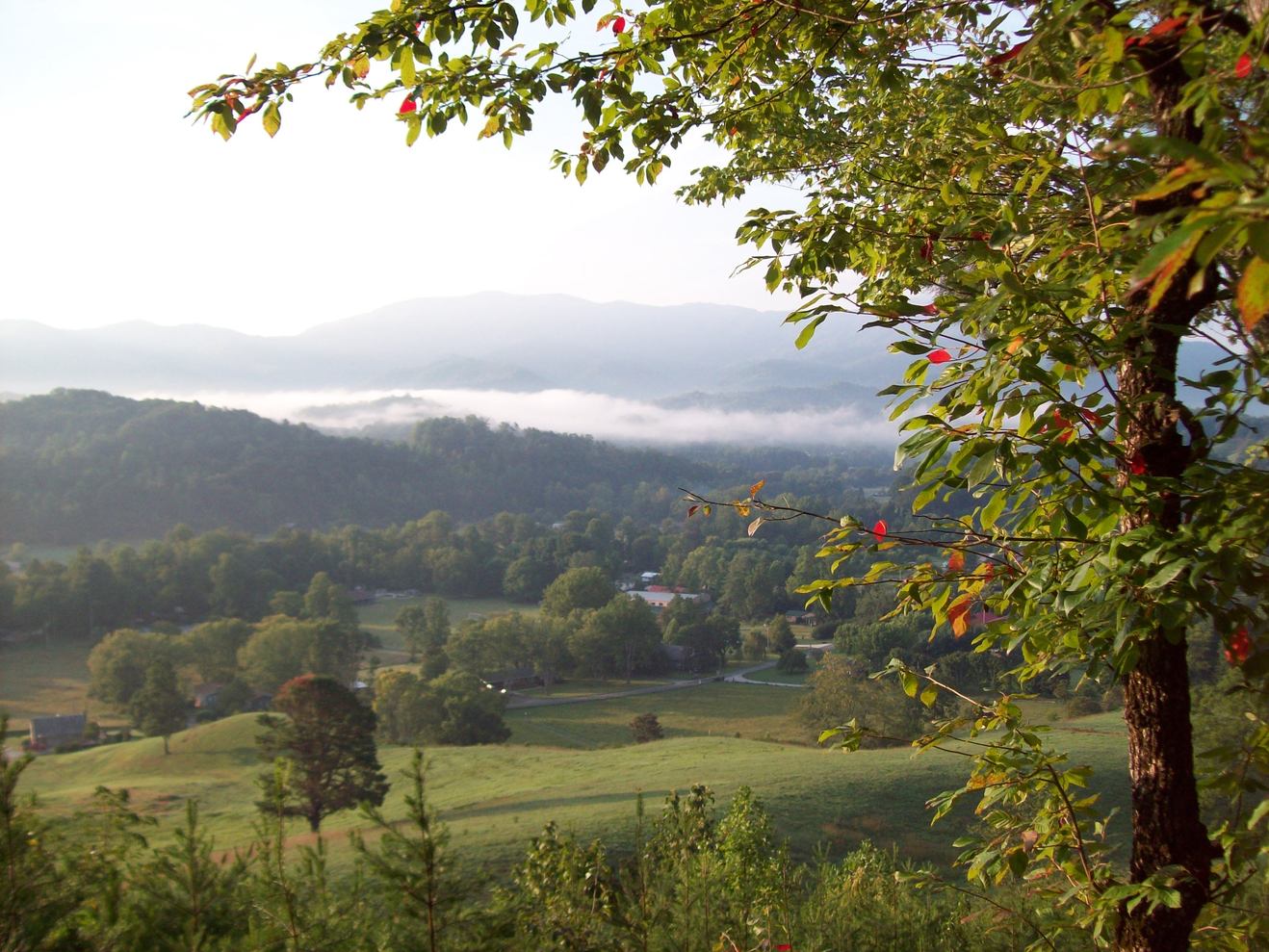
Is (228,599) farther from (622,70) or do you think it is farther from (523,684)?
(622,70)

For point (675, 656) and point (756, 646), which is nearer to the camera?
point (675, 656)

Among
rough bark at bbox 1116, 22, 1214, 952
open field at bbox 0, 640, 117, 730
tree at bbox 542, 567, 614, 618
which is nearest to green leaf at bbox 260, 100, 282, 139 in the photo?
rough bark at bbox 1116, 22, 1214, 952

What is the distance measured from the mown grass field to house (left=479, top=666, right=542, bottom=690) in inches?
310

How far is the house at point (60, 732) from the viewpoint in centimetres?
3547

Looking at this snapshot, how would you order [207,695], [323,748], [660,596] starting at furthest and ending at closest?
[660,596] → [207,695] → [323,748]

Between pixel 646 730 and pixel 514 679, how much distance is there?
49.4ft

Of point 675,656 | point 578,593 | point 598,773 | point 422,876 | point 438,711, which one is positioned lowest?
point 675,656

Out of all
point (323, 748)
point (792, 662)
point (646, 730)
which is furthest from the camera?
point (792, 662)

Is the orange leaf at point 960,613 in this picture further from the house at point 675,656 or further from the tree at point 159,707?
the house at point 675,656

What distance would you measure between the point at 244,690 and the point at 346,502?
209 ft

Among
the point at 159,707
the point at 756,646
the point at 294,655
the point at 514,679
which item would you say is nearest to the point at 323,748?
the point at 159,707

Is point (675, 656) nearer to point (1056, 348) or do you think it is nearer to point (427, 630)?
point (427, 630)

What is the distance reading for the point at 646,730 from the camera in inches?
1406

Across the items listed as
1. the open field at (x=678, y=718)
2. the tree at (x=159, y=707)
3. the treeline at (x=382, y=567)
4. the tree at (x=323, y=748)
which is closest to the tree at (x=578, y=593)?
the treeline at (x=382, y=567)
